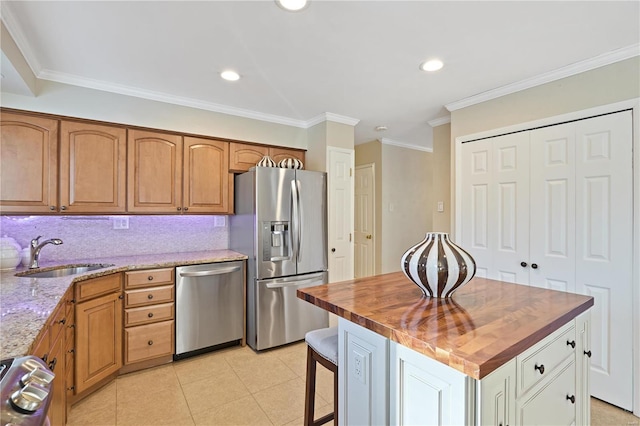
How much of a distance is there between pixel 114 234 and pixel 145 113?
3.91ft

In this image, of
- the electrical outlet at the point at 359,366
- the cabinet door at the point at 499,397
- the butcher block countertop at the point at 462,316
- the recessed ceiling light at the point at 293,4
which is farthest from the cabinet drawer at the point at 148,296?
the cabinet door at the point at 499,397

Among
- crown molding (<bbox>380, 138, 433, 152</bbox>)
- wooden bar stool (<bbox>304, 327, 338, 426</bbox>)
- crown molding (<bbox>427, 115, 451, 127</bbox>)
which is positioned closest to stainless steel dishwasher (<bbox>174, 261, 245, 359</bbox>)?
wooden bar stool (<bbox>304, 327, 338, 426</bbox>)

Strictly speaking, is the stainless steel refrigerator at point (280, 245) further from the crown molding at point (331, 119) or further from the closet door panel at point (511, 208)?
the closet door panel at point (511, 208)

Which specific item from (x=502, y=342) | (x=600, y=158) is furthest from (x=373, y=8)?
(x=600, y=158)

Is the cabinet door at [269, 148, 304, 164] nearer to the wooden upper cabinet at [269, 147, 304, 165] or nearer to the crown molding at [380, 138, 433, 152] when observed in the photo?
the wooden upper cabinet at [269, 147, 304, 165]

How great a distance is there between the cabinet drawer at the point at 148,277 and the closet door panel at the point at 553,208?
10.3ft

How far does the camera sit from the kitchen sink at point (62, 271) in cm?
221

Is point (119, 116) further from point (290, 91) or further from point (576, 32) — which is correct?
point (576, 32)

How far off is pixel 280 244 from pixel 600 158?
A: 2.68 m

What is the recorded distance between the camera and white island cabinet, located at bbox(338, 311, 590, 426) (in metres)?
0.92

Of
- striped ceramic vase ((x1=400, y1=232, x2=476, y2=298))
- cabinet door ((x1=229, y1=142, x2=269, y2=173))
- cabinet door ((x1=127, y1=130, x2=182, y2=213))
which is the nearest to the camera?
striped ceramic vase ((x1=400, y1=232, x2=476, y2=298))

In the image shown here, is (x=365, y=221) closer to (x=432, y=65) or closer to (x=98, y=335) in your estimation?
(x=432, y=65)

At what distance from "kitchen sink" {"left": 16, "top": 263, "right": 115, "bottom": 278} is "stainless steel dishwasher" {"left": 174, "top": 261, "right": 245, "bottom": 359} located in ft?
2.13

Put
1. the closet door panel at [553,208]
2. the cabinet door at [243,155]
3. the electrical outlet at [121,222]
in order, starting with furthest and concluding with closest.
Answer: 1. the cabinet door at [243,155]
2. the electrical outlet at [121,222]
3. the closet door panel at [553,208]
